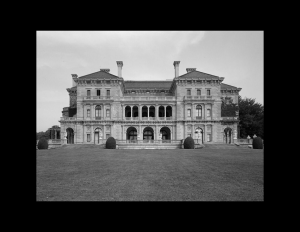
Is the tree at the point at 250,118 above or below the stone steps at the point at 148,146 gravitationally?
above

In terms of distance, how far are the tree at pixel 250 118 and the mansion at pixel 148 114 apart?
4.68 metres

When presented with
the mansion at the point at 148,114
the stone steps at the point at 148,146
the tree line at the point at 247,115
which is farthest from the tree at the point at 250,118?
the stone steps at the point at 148,146

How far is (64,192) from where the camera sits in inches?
313

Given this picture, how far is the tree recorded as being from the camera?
4622 centimetres

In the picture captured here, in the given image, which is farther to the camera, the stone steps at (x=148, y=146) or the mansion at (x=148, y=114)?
the mansion at (x=148, y=114)

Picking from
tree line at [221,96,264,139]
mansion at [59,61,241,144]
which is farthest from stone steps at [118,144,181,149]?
tree line at [221,96,264,139]

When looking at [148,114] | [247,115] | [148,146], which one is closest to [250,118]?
[247,115]

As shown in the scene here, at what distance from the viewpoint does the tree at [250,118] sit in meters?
46.2

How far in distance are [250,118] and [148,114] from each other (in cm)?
2356

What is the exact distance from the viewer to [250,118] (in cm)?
4666

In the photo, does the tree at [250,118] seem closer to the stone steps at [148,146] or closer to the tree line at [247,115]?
the tree line at [247,115]

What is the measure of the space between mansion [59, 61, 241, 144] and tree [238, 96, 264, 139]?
468 centimetres
